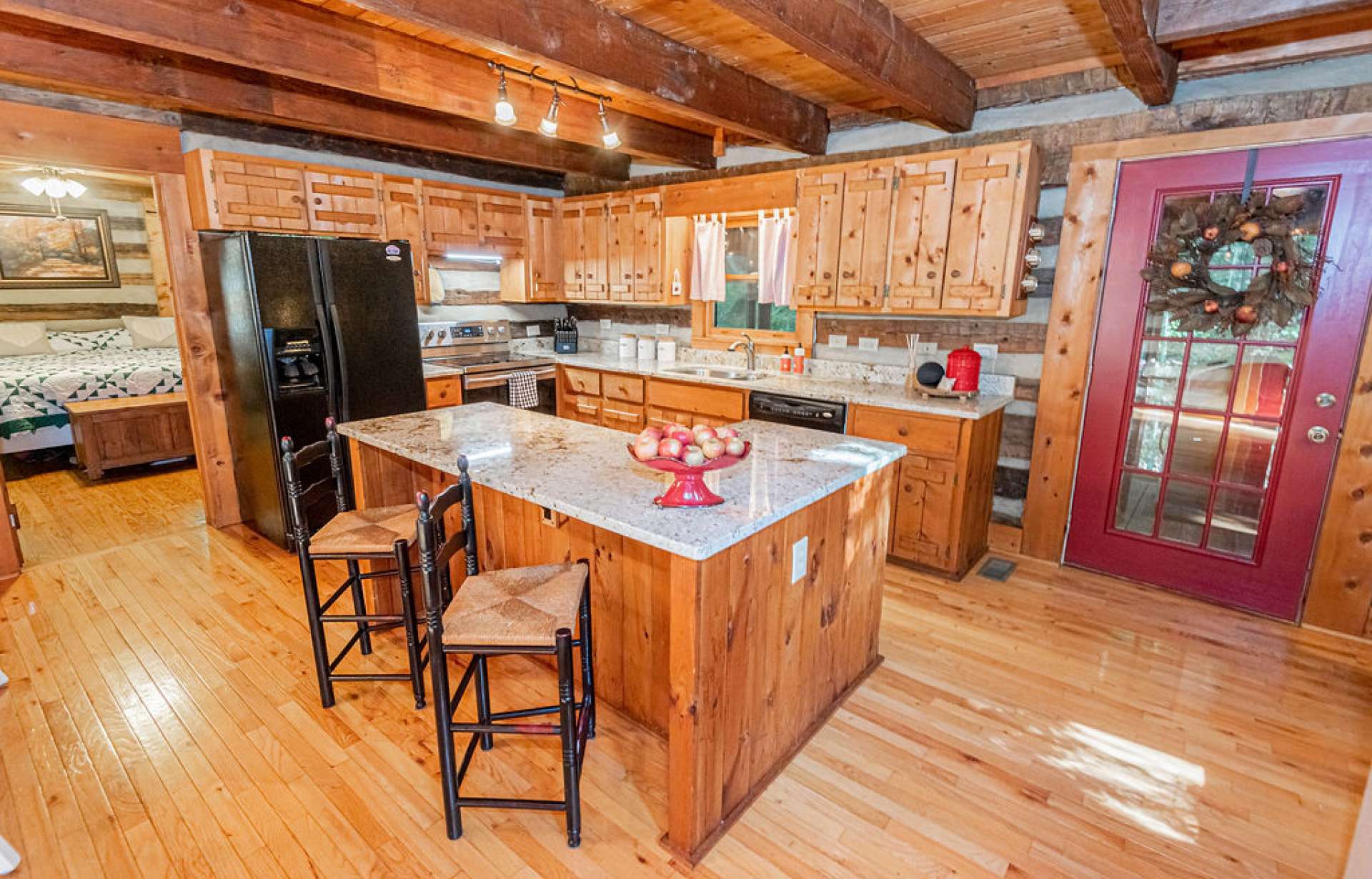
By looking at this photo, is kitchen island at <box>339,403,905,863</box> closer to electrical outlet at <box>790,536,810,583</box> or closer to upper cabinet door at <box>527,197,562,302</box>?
electrical outlet at <box>790,536,810,583</box>

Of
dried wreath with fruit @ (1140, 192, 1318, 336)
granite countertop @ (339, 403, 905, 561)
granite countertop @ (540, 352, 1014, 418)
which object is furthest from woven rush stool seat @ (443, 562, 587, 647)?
dried wreath with fruit @ (1140, 192, 1318, 336)

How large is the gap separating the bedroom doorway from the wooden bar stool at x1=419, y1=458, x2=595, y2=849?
3.17 m

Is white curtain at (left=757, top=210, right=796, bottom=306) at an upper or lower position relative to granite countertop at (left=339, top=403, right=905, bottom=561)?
upper

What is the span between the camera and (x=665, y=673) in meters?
2.07

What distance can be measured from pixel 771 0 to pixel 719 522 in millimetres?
1558

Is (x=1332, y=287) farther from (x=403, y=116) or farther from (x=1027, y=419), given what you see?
(x=403, y=116)

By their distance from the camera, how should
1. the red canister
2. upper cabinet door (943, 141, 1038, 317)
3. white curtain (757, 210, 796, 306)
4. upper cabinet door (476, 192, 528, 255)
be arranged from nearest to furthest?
upper cabinet door (943, 141, 1038, 317) → the red canister → white curtain (757, 210, 796, 306) → upper cabinet door (476, 192, 528, 255)

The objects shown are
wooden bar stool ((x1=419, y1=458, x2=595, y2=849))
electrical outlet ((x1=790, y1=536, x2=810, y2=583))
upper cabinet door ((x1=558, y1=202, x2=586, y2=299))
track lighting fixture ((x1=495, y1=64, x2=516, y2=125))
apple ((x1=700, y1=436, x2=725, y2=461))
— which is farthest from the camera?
upper cabinet door ((x1=558, y1=202, x2=586, y2=299))

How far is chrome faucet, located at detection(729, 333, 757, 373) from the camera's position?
4.28 metres

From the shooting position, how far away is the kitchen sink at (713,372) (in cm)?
409

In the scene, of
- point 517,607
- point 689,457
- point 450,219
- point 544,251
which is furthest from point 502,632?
point 544,251

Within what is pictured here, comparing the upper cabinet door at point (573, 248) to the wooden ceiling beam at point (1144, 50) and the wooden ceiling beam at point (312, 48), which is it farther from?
the wooden ceiling beam at point (1144, 50)

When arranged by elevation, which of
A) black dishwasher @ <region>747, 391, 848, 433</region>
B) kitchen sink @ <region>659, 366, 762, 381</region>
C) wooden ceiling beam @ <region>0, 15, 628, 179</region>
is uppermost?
wooden ceiling beam @ <region>0, 15, 628, 179</region>

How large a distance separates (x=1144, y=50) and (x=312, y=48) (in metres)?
3.14
